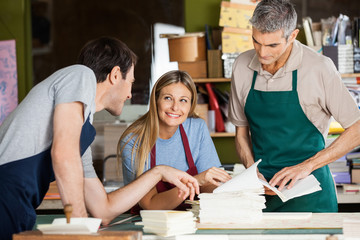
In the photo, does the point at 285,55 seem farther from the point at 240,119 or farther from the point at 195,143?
the point at 195,143

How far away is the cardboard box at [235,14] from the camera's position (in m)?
4.18

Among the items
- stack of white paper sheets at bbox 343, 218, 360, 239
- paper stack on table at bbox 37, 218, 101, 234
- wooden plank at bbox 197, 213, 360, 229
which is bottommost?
wooden plank at bbox 197, 213, 360, 229

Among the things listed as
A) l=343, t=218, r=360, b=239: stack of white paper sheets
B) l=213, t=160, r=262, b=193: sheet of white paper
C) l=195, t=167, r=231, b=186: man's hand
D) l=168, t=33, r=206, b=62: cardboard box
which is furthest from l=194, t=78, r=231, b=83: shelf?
l=343, t=218, r=360, b=239: stack of white paper sheets

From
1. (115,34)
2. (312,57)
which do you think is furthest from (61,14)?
(312,57)

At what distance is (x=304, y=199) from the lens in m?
2.40

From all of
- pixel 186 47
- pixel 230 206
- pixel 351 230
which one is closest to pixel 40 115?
pixel 230 206

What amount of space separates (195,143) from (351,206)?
6.61 ft

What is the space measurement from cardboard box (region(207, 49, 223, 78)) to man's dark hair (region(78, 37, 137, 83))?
7.24 ft

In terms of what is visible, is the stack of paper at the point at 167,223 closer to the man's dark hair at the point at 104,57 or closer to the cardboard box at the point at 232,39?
the man's dark hair at the point at 104,57

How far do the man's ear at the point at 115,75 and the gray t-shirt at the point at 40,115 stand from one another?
0.29 metres

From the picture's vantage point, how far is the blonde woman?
2547mm

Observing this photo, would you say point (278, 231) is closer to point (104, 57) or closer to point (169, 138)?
point (104, 57)

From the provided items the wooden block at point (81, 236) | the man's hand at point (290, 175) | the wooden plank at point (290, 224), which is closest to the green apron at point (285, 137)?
the man's hand at point (290, 175)

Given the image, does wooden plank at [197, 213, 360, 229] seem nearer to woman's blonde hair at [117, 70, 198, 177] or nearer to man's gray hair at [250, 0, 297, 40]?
woman's blonde hair at [117, 70, 198, 177]
